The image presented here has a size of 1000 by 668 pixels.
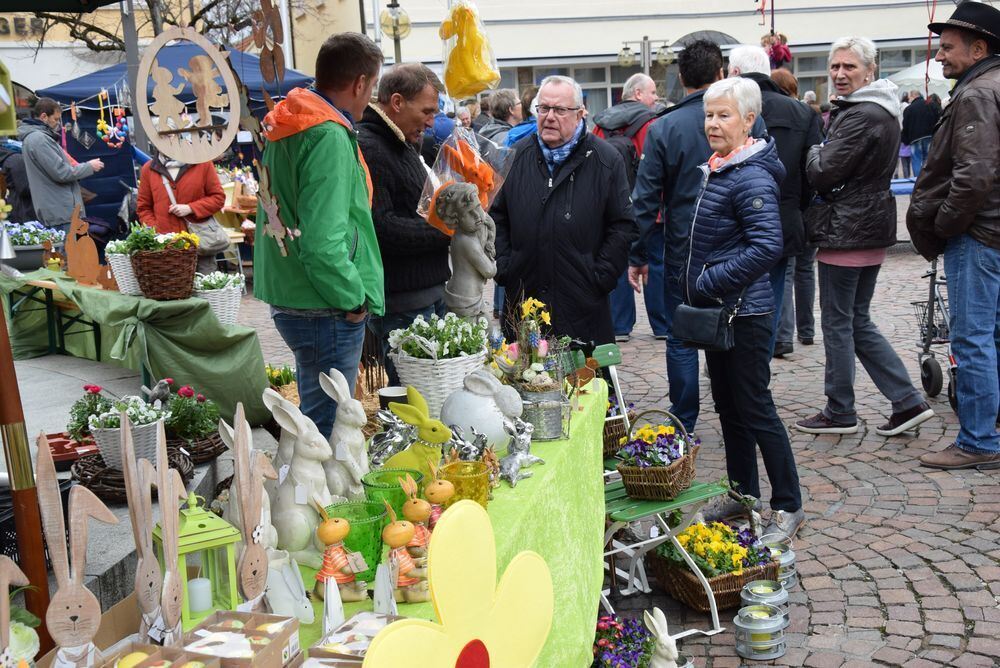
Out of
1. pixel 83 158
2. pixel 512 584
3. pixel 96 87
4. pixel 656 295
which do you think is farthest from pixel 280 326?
pixel 96 87

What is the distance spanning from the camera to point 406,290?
12.3 feet

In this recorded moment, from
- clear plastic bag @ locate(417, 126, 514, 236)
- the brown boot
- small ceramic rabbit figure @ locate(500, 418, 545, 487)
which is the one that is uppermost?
clear plastic bag @ locate(417, 126, 514, 236)

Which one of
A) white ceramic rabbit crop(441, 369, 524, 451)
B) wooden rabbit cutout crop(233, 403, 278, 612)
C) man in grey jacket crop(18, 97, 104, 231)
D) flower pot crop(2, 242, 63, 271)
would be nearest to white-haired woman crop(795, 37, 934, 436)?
white ceramic rabbit crop(441, 369, 524, 451)

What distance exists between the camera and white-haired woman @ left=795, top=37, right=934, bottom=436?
4.92 m

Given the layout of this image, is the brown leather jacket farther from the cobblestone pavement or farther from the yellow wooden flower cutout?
the yellow wooden flower cutout

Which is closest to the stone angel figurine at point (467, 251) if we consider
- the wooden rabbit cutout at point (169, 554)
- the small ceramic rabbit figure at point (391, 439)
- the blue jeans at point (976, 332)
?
the small ceramic rabbit figure at point (391, 439)

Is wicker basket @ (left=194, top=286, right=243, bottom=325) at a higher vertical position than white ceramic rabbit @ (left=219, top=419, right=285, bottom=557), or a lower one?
lower

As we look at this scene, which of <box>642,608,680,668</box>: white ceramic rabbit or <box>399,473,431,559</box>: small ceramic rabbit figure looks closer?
<box>399,473,431,559</box>: small ceramic rabbit figure

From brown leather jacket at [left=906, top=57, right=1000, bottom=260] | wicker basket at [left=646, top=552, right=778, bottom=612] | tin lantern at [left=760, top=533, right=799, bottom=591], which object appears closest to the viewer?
wicker basket at [left=646, top=552, right=778, bottom=612]

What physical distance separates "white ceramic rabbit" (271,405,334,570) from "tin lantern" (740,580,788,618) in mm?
1852

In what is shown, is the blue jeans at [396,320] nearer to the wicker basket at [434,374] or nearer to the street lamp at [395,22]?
the wicker basket at [434,374]

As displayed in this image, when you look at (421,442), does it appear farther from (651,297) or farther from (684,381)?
(651,297)

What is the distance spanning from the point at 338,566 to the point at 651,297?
571 centimetres

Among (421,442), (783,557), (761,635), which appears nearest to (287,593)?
(421,442)
